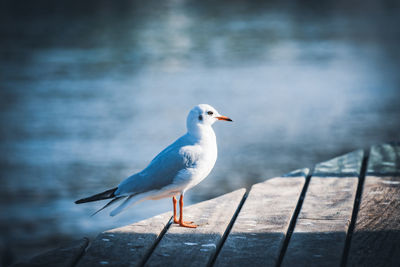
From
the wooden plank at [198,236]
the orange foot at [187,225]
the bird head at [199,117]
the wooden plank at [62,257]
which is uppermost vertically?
the bird head at [199,117]

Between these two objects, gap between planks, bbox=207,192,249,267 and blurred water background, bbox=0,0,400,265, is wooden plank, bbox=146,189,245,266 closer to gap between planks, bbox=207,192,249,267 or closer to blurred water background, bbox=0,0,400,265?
gap between planks, bbox=207,192,249,267

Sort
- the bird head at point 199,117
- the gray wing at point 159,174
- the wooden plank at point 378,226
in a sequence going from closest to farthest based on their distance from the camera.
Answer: the wooden plank at point 378,226 < the gray wing at point 159,174 < the bird head at point 199,117

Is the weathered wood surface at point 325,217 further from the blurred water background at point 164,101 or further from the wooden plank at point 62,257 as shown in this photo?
the blurred water background at point 164,101

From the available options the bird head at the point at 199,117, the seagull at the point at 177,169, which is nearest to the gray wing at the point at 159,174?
the seagull at the point at 177,169

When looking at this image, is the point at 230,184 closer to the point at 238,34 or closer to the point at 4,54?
the point at 4,54

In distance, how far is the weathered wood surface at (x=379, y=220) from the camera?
2511 millimetres

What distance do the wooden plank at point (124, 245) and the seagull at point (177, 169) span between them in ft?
0.48

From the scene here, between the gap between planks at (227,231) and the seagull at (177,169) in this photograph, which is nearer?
the gap between planks at (227,231)

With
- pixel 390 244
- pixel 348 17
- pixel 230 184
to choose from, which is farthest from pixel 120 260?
pixel 348 17

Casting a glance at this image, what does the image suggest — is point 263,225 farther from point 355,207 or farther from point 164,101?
point 164,101

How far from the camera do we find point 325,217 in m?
2.99

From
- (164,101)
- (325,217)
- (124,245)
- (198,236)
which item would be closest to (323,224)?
(325,217)

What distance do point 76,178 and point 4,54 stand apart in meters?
9.66

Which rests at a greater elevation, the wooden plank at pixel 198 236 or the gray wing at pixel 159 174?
the gray wing at pixel 159 174
